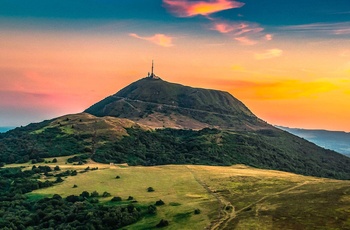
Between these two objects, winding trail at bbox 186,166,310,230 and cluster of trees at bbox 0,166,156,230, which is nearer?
winding trail at bbox 186,166,310,230

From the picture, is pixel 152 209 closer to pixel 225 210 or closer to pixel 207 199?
pixel 207 199

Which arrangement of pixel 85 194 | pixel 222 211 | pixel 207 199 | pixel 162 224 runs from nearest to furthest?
pixel 162 224
pixel 222 211
pixel 207 199
pixel 85 194

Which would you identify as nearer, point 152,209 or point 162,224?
point 162,224

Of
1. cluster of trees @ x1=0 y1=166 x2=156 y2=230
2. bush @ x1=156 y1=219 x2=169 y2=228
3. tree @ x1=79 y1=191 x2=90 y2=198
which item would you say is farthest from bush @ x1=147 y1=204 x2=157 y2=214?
tree @ x1=79 y1=191 x2=90 y2=198

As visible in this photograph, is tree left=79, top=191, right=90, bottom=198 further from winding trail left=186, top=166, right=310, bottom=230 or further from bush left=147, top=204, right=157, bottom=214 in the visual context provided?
winding trail left=186, top=166, right=310, bottom=230

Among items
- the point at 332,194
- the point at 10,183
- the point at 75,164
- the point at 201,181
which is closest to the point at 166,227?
the point at 332,194

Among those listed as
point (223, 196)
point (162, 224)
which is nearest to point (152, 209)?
point (162, 224)

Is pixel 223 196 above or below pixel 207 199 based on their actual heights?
above

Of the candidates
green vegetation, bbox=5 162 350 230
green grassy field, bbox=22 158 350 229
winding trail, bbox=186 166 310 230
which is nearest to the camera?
green grassy field, bbox=22 158 350 229

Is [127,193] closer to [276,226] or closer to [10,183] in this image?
[10,183]

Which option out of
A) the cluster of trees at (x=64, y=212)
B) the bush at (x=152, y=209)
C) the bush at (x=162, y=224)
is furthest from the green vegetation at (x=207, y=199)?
the bush at (x=162, y=224)
